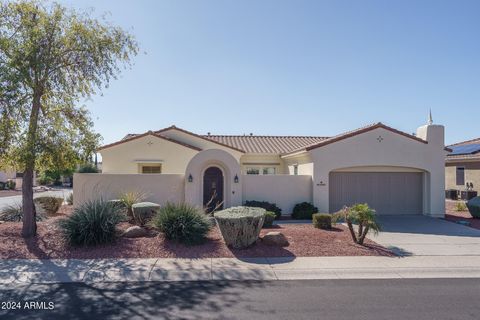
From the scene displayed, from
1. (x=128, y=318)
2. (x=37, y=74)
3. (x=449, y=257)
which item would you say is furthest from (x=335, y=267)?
(x=37, y=74)

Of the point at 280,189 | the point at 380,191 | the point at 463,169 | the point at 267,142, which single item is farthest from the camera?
the point at 267,142

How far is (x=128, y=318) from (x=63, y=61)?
28.0 ft

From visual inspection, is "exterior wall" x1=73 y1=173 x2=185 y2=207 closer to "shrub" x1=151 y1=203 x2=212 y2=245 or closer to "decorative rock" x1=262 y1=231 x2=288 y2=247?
"shrub" x1=151 y1=203 x2=212 y2=245

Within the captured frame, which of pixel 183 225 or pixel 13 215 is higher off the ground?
pixel 183 225

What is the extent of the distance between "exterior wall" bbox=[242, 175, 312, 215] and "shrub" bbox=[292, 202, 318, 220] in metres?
0.50

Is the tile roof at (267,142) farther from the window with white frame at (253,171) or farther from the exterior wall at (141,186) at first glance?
the exterior wall at (141,186)

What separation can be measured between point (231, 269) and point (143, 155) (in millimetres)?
13928

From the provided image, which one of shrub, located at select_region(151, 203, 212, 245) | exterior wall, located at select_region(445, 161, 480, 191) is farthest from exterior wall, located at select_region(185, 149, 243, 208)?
exterior wall, located at select_region(445, 161, 480, 191)

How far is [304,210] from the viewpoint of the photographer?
1638 cm

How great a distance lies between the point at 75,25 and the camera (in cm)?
1072

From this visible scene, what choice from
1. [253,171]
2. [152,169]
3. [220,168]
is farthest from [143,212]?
[253,171]

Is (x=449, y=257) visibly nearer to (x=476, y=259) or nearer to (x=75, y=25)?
Result: (x=476, y=259)

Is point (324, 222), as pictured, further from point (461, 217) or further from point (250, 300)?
point (461, 217)

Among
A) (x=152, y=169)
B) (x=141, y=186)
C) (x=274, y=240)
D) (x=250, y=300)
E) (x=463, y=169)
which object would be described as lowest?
(x=250, y=300)
